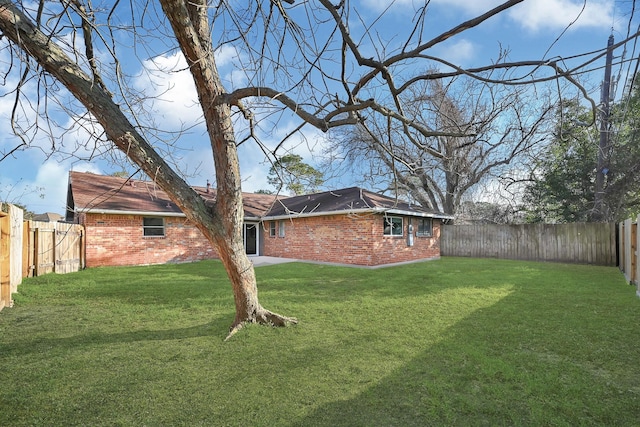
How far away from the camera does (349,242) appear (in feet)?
39.8

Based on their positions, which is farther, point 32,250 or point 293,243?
point 293,243

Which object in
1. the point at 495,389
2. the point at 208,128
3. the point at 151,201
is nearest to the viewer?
the point at 495,389

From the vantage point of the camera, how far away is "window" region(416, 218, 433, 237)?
14242 mm

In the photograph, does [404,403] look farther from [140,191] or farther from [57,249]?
[140,191]

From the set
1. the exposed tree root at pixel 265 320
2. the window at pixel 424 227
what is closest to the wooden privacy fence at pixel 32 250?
the exposed tree root at pixel 265 320

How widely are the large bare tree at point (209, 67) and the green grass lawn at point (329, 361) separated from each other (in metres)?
1.62

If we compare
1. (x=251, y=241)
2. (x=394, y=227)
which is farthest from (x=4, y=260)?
(x=251, y=241)

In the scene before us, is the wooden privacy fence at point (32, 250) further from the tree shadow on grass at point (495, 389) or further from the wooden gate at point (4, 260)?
the tree shadow on grass at point (495, 389)

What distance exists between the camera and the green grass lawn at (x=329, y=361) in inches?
99.2

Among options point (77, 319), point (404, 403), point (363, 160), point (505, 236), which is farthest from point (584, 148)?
point (77, 319)

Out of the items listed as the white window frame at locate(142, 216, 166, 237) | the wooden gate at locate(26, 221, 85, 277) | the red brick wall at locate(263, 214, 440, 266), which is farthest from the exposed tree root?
the white window frame at locate(142, 216, 166, 237)

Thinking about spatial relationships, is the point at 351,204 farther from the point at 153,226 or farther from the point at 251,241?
the point at 251,241

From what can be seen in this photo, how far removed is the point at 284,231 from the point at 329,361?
1206 cm

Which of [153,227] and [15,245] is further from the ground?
[153,227]
